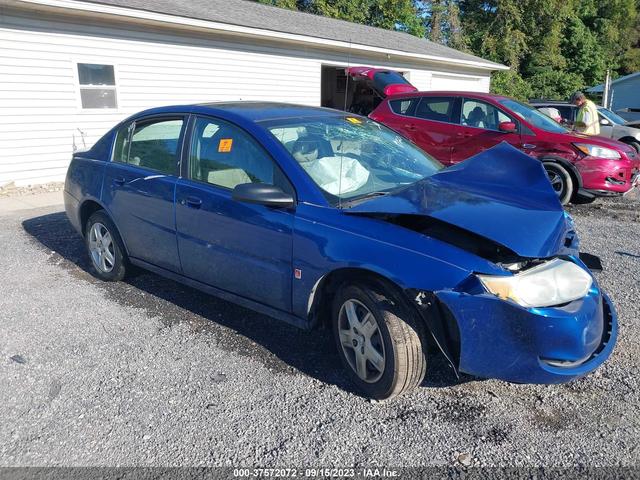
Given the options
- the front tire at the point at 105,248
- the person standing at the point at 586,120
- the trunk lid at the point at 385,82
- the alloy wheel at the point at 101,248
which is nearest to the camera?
the front tire at the point at 105,248

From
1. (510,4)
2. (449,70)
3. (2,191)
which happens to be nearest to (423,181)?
(2,191)

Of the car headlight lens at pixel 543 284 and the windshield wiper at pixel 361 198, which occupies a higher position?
the windshield wiper at pixel 361 198

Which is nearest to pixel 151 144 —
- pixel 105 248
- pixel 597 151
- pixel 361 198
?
pixel 105 248

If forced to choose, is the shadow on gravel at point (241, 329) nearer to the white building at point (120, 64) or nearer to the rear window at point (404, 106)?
the white building at point (120, 64)

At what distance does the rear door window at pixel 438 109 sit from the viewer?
8.60 metres

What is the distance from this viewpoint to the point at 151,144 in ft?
14.5

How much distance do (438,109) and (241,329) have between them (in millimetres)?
6171

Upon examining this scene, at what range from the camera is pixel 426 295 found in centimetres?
271

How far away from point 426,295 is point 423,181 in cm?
93

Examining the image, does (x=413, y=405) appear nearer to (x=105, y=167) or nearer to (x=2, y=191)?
(x=105, y=167)

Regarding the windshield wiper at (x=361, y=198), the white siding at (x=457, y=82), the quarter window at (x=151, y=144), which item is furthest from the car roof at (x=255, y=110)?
the white siding at (x=457, y=82)

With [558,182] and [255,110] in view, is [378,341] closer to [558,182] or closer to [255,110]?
[255,110]

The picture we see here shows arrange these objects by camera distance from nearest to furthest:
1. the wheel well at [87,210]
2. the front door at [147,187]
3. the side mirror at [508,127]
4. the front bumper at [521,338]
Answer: the front bumper at [521,338], the front door at [147,187], the wheel well at [87,210], the side mirror at [508,127]

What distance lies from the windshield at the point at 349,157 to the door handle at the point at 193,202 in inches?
28.4
